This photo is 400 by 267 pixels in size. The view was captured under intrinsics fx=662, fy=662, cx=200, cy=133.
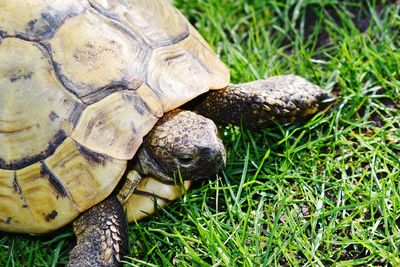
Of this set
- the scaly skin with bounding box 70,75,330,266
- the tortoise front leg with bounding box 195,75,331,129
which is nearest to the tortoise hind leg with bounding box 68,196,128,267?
the scaly skin with bounding box 70,75,330,266

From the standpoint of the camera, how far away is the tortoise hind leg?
327 cm

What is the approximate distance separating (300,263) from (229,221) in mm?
451

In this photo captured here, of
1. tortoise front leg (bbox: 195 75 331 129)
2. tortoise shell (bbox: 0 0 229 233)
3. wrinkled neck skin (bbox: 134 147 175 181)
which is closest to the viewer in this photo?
tortoise shell (bbox: 0 0 229 233)

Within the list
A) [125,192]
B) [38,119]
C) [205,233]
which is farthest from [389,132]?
[38,119]

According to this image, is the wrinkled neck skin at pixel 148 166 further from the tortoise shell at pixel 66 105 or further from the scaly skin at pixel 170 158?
the tortoise shell at pixel 66 105

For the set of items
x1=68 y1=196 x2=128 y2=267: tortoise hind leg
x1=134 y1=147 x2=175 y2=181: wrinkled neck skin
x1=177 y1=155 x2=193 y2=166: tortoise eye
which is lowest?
x1=68 y1=196 x2=128 y2=267: tortoise hind leg

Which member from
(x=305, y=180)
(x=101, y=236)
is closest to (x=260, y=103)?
(x=305, y=180)

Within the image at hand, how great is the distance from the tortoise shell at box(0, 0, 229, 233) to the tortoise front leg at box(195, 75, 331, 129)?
34 centimetres

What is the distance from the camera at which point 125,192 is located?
3.51 meters

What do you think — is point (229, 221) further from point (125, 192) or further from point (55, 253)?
point (55, 253)

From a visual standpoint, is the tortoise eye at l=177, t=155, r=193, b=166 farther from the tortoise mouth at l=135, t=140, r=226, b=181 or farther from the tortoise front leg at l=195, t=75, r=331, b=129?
the tortoise front leg at l=195, t=75, r=331, b=129

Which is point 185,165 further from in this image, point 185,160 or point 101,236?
point 101,236

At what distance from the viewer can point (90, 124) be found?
3262 mm

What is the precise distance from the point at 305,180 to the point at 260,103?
0.50 m
